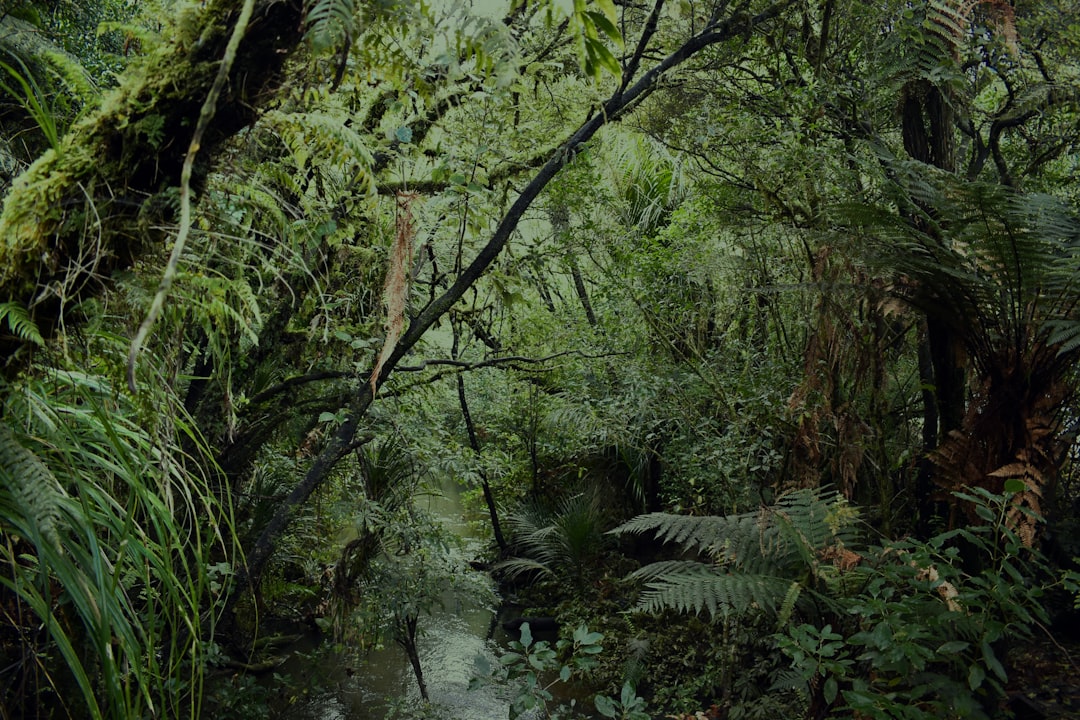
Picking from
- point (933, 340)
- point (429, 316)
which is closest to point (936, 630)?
point (933, 340)

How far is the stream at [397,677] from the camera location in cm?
437

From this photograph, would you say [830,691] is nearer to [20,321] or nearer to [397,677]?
[20,321]

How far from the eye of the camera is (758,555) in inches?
127

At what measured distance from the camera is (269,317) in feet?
10.8

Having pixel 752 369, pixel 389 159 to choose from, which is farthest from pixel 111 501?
pixel 752 369

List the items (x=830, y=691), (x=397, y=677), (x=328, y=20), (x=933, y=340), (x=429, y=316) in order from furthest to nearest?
(x=397, y=677), (x=933, y=340), (x=429, y=316), (x=830, y=691), (x=328, y=20)

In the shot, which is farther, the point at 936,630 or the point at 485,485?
the point at 485,485

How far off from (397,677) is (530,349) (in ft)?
9.65

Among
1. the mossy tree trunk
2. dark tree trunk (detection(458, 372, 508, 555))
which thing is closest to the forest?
the mossy tree trunk

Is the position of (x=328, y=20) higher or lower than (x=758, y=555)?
higher

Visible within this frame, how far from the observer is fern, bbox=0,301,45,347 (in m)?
0.98

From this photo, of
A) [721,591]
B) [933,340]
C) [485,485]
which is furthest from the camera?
[485,485]

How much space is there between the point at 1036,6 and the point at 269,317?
4.03 m

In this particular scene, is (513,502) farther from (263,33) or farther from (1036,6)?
(263,33)
